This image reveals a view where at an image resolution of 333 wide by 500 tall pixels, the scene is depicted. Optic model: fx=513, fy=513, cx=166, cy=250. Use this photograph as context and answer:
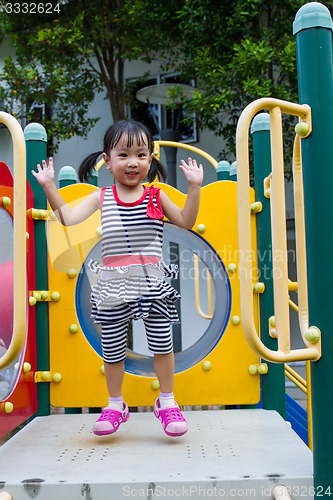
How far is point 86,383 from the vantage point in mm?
2287

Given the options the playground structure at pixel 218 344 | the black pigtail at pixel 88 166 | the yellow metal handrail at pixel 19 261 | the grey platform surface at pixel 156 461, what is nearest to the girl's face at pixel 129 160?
the black pigtail at pixel 88 166

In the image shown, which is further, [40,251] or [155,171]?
[40,251]

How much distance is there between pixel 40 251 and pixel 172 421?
995 mm

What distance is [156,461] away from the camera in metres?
1.54

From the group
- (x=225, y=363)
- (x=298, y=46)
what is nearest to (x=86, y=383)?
(x=225, y=363)

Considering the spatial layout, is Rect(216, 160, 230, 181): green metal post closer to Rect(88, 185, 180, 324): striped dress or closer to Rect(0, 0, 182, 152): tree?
Rect(88, 185, 180, 324): striped dress

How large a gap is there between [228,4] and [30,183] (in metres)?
3.94

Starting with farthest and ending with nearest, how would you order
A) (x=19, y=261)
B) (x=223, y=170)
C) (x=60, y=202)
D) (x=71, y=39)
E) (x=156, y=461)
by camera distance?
(x=71, y=39) < (x=223, y=170) < (x=60, y=202) < (x=156, y=461) < (x=19, y=261)

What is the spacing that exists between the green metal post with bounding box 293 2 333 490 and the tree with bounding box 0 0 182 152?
446cm

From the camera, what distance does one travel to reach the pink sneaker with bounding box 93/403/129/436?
5.73 ft

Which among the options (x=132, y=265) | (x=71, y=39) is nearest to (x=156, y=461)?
(x=132, y=265)

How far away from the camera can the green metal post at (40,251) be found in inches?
89.3

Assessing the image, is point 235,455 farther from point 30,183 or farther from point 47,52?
point 47,52

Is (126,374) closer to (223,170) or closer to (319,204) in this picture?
(319,204)
